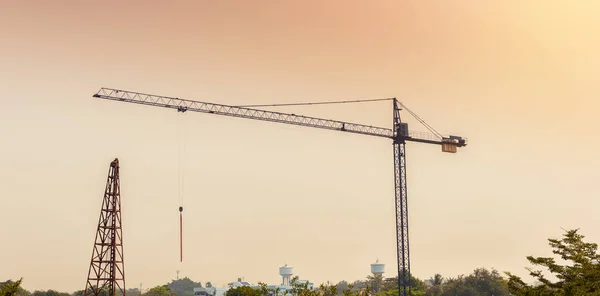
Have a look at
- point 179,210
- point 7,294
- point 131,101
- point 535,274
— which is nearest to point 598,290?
point 535,274

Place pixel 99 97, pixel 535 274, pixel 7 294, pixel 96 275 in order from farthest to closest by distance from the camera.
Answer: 1. pixel 99 97
2. pixel 96 275
3. pixel 535 274
4. pixel 7 294

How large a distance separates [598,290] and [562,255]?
15257mm

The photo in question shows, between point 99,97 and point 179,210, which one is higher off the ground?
point 99,97

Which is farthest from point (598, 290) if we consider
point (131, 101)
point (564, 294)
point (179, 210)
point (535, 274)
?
point (131, 101)

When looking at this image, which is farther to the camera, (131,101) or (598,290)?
(131,101)

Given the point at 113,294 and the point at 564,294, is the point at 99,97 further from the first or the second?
the point at 564,294

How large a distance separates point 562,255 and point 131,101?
388 ft

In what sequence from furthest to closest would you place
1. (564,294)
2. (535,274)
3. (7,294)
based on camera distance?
(535,274) → (564,294) → (7,294)

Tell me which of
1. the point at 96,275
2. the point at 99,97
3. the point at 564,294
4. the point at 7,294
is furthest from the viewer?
the point at 99,97

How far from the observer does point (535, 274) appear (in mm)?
109312

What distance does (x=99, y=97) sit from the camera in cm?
19300

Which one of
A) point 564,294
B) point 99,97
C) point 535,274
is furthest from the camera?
point 99,97

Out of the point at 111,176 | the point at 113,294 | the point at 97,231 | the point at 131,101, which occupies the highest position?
the point at 131,101

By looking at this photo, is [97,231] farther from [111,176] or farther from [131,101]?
[131,101]
